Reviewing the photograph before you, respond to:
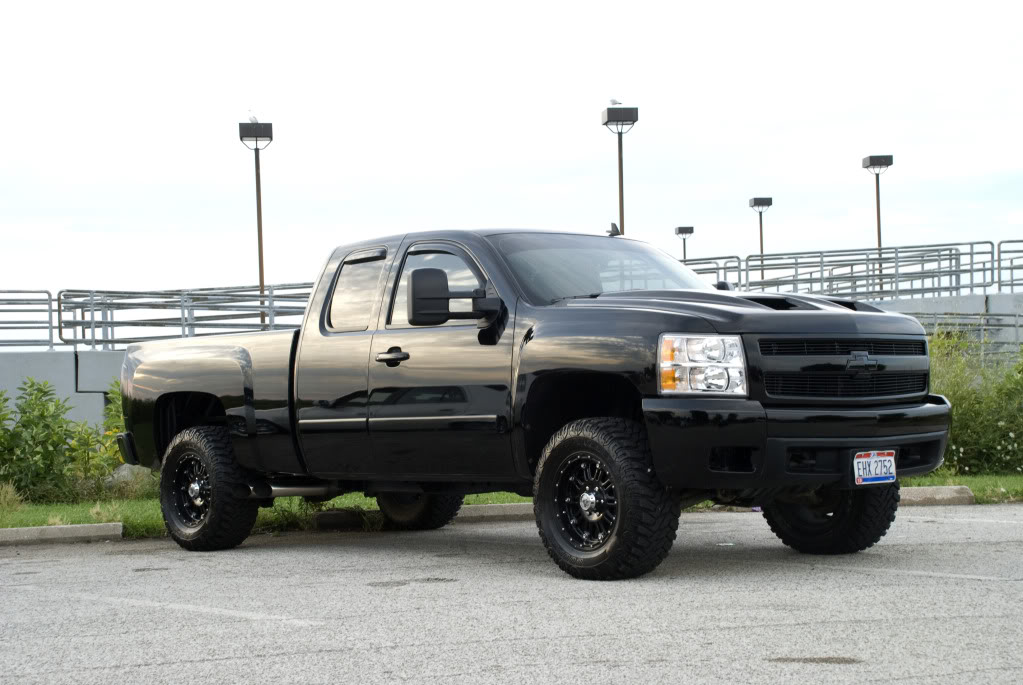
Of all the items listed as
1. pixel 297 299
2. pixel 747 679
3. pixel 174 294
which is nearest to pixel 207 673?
pixel 747 679

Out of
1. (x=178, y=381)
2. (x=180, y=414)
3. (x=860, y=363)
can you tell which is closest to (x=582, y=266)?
(x=860, y=363)

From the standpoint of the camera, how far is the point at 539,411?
812 centimetres

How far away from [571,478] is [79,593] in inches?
112

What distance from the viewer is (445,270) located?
8930 millimetres

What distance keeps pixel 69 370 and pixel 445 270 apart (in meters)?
20.3

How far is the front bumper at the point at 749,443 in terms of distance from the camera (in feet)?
23.8

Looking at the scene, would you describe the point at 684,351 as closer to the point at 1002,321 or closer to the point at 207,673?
the point at 207,673

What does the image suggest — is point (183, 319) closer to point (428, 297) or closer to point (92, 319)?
point (92, 319)

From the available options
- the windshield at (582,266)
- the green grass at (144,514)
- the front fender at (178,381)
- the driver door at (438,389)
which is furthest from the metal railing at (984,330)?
the front fender at (178,381)

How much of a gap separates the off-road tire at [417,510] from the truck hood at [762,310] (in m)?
3.48

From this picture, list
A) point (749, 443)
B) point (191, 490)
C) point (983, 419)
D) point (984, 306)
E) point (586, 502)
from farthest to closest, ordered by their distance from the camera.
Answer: point (984, 306) < point (983, 419) < point (191, 490) < point (586, 502) < point (749, 443)

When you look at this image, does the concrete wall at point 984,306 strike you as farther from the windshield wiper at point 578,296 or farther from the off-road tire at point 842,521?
the windshield wiper at point 578,296

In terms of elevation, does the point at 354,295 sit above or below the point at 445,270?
below

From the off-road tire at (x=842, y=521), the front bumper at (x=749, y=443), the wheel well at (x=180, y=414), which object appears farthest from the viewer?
the wheel well at (x=180, y=414)
